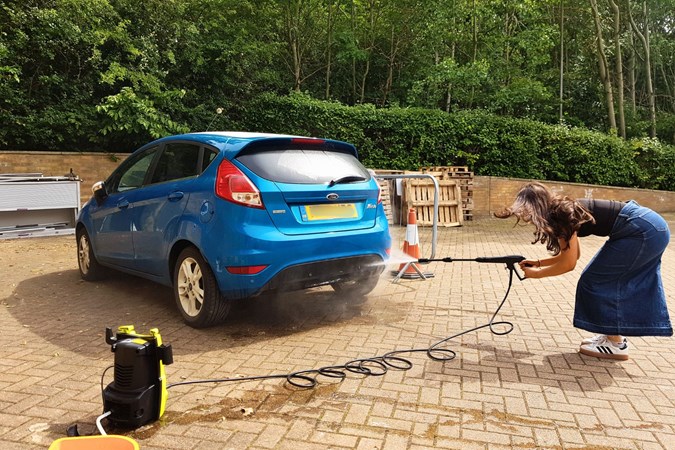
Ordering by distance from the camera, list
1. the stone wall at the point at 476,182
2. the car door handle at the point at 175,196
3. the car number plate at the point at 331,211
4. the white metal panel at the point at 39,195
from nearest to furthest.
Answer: the car number plate at the point at 331,211 → the car door handle at the point at 175,196 → the white metal panel at the point at 39,195 → the stone wall at the point at 476,182

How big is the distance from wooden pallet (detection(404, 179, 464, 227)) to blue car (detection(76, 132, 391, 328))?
7.54 m

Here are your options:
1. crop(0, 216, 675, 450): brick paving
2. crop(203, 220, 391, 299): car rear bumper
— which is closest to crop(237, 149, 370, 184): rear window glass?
crop(203, 220, 391, 299): car rear bumper

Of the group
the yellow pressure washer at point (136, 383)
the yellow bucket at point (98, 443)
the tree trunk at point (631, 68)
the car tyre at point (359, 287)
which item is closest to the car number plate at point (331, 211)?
the car tyre at point (359, 287)

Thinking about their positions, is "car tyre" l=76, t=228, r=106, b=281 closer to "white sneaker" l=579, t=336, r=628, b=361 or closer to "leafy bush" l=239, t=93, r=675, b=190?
"white sneaker" l=579, t=336, r=628, b=361

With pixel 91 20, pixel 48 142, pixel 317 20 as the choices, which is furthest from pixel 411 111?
pixel 48 142

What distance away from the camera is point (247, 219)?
389 cm

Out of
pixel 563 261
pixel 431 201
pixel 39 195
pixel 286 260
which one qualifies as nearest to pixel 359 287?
pixel 286 260

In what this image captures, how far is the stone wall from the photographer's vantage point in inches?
449

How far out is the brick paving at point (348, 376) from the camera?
265 centimetres

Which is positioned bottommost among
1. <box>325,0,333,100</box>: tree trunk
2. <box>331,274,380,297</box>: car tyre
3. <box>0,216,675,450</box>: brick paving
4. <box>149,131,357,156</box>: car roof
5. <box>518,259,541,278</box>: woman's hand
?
<box>0,216,675,450</box>: brick paving

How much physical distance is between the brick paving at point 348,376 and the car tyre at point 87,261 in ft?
0.98

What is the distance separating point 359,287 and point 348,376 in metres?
2.01

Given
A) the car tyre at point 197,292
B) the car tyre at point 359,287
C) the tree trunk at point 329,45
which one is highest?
the tree trunk at point 329,45

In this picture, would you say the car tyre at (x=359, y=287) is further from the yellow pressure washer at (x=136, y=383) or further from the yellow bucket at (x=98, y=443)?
the yellow bucket at (x=98, y=443)
